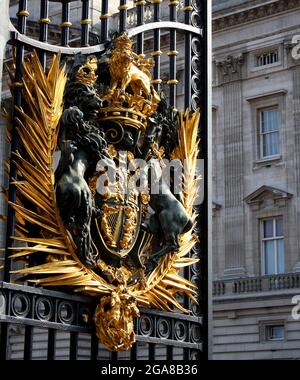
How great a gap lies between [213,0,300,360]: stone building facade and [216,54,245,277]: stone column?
33 mm

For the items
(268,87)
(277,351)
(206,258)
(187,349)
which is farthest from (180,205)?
(268,87)

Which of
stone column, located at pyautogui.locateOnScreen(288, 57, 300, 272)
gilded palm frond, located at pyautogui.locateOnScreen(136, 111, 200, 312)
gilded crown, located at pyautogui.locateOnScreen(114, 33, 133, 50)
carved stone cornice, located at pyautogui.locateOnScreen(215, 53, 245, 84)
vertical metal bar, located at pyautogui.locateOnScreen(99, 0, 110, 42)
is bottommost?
gilded palm frond, located at pyautogui.locateOnScreen(136, 111, 200, 312)

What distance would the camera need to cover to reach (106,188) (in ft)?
33.5

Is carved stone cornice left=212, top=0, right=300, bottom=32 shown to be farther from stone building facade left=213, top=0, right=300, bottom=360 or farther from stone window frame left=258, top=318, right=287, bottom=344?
stone window frame left=258, top=318, right=287, bottom=344

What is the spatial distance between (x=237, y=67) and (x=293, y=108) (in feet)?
10.7

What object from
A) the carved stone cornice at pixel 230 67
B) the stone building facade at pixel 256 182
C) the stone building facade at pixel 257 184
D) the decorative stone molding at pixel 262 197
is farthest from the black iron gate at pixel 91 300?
the carved stone cornice at pixel 230 67

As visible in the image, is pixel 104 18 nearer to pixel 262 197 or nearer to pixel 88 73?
pixel 88 73

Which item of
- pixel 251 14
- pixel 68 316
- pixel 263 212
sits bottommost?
pixel 68 316

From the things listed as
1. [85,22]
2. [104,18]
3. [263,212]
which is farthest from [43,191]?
[263,212]

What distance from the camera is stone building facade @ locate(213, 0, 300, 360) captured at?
104ft

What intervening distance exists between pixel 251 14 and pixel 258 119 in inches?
140

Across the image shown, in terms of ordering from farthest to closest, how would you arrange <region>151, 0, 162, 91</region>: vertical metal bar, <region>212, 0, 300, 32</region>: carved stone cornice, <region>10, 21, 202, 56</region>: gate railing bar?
<region>212, 0, 300, 32</region>: carved stone cornice → <region>151, 0, 162, 91</region>: vertical metal bar → <region>10, 21, 202, 56</region>: gate railing bar

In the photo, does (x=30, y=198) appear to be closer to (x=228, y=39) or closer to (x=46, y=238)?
(x=46, y=238)

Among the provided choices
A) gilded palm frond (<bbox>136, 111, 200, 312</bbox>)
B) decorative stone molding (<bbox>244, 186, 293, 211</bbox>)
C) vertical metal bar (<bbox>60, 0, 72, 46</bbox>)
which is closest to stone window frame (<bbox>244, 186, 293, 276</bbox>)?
decorative stone molding (<bbox>244, 186, 293, 211</bbox>)
